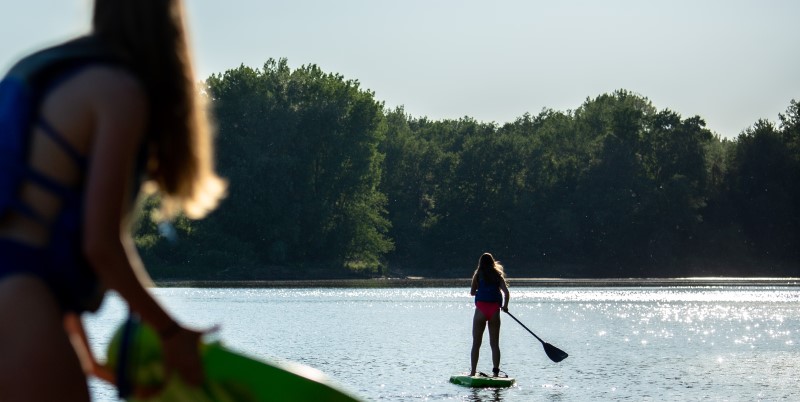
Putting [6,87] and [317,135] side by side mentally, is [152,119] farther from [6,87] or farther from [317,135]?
[317,135]

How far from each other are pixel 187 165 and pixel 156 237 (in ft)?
227

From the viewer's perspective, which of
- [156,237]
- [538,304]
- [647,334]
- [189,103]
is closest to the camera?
[189,103]

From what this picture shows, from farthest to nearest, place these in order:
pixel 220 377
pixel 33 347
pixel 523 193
Result: 1. pixel 523 193
2. pixel 220 377
3. pixel 33 347

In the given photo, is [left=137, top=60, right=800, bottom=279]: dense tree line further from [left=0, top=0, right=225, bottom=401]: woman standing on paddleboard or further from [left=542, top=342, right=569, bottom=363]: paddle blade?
[left=0, top=0, right=225, bottom=401]: woman standing on paddleboard

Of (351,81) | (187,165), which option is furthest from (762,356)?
(351,81)

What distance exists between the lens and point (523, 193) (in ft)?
295

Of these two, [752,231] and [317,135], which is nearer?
[317,135]

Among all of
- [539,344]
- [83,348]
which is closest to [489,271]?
[539,344]

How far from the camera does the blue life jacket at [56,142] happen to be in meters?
2.51

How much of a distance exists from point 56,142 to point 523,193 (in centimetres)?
8774

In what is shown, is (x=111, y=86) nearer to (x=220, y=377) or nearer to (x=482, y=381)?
(x=220, y=377)

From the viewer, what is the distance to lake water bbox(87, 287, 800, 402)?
592 inches

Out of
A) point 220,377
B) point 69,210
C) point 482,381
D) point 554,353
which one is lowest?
point 482,381

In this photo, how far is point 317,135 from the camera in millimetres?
75938
